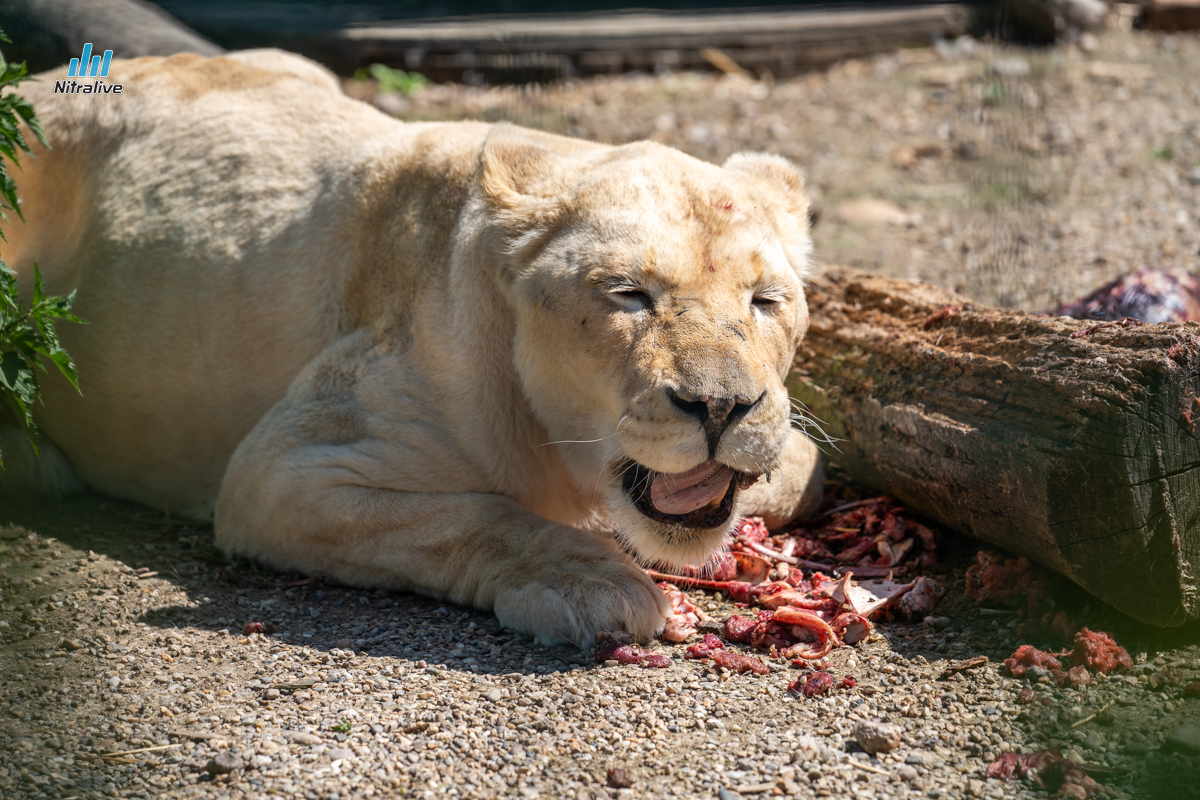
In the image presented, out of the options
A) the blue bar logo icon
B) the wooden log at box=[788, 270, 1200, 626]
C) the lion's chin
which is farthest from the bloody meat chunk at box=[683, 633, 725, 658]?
the blue bar logo icon

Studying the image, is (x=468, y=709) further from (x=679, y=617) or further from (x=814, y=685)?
(x=814, y=685)

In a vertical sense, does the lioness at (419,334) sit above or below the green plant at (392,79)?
below

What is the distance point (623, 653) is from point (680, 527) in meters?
0.49

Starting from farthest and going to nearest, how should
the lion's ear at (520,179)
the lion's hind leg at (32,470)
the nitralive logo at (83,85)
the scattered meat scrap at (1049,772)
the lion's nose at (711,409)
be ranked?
the nitralive logo at (83,85), the lion's hind leg at (32,470), the lion's ear at (520,179), the lion's nose at (711,409), the scattered meat scrap at (1049,772)

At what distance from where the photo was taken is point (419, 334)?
4297 mm

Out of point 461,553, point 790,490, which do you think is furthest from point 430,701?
point 790,490

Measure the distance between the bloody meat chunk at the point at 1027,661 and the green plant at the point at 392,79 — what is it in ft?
28.1

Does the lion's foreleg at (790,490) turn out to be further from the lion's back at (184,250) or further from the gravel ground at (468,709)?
the lion's back at (184,250)

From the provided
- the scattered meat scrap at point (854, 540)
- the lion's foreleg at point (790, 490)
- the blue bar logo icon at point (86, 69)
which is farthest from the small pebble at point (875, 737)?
the blue bar logo icon at point (86, 69)

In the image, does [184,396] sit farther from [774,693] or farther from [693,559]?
[774,693]

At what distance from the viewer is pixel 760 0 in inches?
495

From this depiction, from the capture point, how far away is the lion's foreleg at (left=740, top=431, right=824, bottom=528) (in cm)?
475

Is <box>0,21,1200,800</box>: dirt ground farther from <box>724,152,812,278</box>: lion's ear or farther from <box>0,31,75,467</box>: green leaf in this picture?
<box>724,152,812,278</box>: lion's ear

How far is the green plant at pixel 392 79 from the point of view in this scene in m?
10.3
